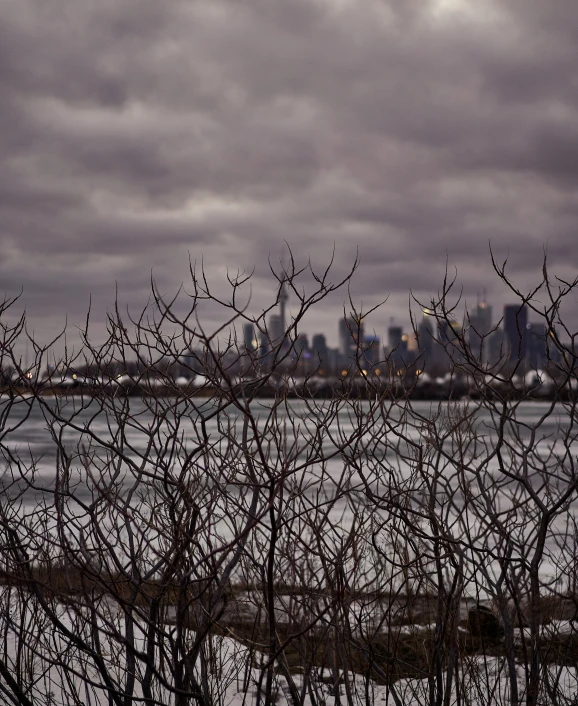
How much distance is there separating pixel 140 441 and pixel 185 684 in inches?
1217

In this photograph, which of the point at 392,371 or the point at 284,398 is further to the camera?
the point at 392,371

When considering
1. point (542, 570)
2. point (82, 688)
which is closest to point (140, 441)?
point (542, 570)

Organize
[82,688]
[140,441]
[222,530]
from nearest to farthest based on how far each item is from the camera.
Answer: [82,688]
[222,530]
[140,441]

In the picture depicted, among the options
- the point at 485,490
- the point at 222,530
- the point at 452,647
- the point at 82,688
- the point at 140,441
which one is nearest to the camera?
the point at 452,647

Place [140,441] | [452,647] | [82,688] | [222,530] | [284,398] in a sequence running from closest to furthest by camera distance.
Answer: [284,398]
[452,647]
[82,688]
[222,530]
[140,441]

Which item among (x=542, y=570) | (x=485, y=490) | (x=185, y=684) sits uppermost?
(x=485, y=490)

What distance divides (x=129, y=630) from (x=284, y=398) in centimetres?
167

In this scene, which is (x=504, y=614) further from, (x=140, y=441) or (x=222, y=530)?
(x=140, y=441)

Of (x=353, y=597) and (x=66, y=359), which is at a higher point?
(x=66, y=359)

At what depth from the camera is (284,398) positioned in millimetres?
3689

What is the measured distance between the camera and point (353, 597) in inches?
151

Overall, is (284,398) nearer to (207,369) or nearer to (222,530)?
(207,369)

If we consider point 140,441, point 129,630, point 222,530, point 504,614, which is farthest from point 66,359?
point 140,441

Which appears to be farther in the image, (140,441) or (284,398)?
(140,441)
